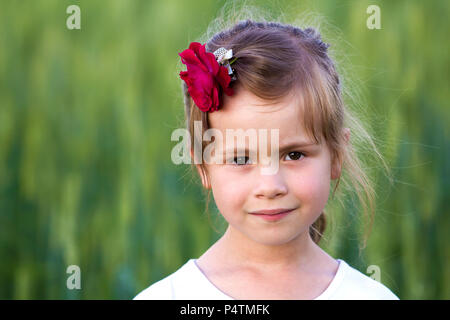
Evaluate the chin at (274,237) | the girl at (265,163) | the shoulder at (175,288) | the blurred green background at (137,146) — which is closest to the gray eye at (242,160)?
the girl at (265,163)

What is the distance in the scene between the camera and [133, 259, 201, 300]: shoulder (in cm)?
99

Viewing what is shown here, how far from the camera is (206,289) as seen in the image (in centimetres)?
98

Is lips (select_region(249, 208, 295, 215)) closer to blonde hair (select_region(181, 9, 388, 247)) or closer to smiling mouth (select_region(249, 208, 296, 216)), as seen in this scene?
smiling mouth (select_region(249, 208, 296, 216))

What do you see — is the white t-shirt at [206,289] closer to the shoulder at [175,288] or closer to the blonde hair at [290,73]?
the shoulder at [175,288]

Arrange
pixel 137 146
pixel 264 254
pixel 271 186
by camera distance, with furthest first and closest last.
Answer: pixel 137 146 → pixel 264 254 → pixel 271 186

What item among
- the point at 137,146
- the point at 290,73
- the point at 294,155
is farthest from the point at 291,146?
the point at 137,146

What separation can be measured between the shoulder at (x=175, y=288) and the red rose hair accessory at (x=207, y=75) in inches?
10.9

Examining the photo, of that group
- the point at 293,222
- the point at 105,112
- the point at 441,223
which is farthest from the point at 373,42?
the point at 293,222

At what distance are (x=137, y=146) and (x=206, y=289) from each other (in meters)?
0.67

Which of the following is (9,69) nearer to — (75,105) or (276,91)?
(75,105)

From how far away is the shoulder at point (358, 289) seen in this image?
100 centimetres

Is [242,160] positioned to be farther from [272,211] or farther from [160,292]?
[160,292]

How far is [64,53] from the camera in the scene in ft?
5.48

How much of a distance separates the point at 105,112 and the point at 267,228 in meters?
0.86
